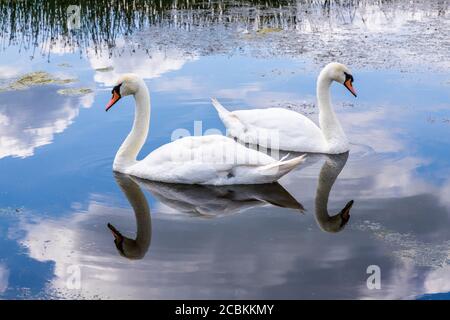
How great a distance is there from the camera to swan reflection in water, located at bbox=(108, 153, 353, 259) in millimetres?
7473

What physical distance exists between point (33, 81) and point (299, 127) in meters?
5.27

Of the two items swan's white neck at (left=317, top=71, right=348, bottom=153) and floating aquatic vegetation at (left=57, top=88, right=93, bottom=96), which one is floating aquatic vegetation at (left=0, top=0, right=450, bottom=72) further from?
swan's white neck at (left=317, top=71, right=348, bottom=153)

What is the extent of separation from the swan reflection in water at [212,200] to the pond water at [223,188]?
25mm

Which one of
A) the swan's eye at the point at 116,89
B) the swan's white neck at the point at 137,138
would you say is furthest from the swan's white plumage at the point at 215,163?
the swan's eye at the point at 116,89

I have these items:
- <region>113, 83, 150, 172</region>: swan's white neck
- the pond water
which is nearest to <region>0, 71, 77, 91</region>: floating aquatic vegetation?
the pond water

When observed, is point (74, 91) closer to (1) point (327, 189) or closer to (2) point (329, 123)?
(2) point (329, 123)

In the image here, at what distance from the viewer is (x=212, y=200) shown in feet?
26.6

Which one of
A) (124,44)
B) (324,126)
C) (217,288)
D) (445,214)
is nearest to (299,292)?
(217,288)

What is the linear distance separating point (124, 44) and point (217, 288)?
9.92m

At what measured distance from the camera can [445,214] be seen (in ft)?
25.1

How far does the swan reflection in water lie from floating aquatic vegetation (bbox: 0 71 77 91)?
449 centimetres

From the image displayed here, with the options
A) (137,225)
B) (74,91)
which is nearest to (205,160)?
(137,225)

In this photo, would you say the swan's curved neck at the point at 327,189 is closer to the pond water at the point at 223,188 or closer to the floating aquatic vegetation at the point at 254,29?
the pond water at the point at 223,188

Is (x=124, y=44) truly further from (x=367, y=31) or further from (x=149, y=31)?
(x=367, y=31)
